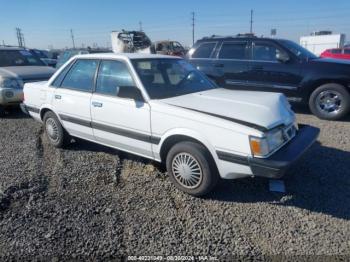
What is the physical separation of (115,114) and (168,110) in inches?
33.6

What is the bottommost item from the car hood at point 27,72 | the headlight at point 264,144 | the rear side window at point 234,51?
the headlight at point 264,144

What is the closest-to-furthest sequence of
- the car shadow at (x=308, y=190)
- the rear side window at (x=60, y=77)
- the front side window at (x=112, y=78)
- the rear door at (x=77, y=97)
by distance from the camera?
the car shadow at (x=308, y=190)
the front side window at (x=112, y=78)
the rear door at (x=77, y=97)
the rear side window at (x=60, y=77)

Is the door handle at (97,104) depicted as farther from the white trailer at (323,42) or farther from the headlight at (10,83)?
the white trailer at (323,42)

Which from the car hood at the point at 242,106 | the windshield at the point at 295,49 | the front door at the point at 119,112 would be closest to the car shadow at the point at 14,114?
the front door at the point at 119,112

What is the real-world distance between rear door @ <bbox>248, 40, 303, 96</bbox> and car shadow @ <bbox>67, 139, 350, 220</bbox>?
2819mm

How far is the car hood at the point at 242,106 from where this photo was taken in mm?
3092

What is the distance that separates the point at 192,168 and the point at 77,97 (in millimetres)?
2082

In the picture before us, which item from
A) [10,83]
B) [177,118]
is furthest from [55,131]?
[10,83]

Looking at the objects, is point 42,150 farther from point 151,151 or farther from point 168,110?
point 168,110

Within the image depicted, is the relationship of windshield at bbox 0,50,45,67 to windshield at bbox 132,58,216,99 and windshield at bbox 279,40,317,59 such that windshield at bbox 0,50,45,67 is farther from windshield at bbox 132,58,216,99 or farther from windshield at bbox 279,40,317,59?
windshield at bbox 279,40,317,59

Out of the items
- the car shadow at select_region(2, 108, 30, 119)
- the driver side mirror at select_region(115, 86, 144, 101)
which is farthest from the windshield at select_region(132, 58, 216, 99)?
the car shadow at select_region(2, 108, 30, 119)

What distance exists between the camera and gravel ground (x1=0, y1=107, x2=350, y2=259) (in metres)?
2.65

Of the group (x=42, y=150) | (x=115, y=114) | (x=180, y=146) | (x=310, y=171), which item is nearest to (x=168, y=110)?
(x=180, y=146)

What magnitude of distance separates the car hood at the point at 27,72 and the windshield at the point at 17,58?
0.37 metres
